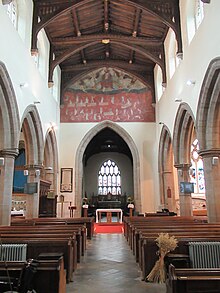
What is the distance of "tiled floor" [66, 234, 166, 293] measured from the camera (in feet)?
14.6

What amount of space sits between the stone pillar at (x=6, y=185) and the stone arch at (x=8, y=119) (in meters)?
0.26

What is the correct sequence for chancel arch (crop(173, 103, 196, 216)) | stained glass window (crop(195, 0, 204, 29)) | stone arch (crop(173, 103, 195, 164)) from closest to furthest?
1. stained glass window (crop(195, 0, 204, 29))
2. chancel arch (crop(173, 103, 196, 216))
3. stone arch (crop(173, 103, 195, 164))

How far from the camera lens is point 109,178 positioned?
2503 cm

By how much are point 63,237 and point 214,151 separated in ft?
19.2

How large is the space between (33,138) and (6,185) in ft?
12.1

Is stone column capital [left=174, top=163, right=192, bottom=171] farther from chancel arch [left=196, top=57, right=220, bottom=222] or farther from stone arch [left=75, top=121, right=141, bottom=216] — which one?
stone arch [left=75, top=121, right=141, bottom=216]

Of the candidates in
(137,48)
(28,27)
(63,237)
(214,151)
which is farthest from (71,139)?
(63,237)

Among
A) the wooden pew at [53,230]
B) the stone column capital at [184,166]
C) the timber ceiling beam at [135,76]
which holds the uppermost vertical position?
the timber ceiling beam at [135,76]

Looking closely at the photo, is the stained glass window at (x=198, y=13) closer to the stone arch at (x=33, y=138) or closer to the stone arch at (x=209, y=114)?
the stone arch at (x=209, y=114)

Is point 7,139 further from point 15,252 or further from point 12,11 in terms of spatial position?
point 15,252

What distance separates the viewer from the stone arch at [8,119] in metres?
9.12

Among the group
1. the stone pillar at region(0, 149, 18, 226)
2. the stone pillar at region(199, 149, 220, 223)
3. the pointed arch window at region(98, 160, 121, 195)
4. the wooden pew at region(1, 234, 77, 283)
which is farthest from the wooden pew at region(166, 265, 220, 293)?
the pointed arch window at region(98, 160, 121, 195)

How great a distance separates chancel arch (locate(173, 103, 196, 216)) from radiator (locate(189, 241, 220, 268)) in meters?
7.48

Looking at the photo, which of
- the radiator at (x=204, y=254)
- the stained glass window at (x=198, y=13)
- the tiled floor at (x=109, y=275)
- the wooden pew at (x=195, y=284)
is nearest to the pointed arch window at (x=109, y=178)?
the stained glass window at (x=198, y=13)
